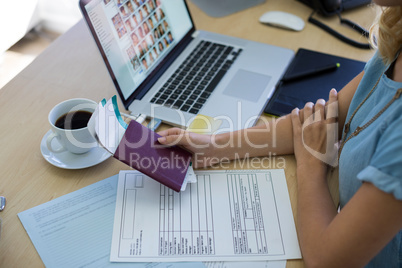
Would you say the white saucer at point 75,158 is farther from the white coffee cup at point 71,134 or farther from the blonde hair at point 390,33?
the blonde hair at point 390,33

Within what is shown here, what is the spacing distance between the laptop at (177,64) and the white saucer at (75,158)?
0.15 meters

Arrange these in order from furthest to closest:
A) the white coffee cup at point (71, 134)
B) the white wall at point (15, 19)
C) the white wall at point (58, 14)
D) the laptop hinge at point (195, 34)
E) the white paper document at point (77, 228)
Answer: the white wall at point (58, 14) < the white wall at point (15, 19) < the laptop hinge at point (195, 34) < the white coffee cup at point (71, 134) < the white paper document at point (77, 228)

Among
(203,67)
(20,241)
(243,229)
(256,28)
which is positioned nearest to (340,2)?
(256,28)

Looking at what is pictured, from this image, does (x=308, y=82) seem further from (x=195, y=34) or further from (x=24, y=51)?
(x=24, y=51)

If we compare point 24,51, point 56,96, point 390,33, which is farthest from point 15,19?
point 390,33

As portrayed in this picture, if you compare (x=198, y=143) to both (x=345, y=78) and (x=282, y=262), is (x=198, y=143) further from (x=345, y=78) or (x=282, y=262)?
(x=345, y=78)

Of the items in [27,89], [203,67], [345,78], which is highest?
[27,89]

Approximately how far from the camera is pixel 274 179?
0.80 m

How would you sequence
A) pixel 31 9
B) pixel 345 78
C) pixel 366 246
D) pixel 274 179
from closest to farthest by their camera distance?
pixel 366 246 < pixel 274 179 < pixel 345 78 < pixel 31 9

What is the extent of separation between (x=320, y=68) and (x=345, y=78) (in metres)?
0.07

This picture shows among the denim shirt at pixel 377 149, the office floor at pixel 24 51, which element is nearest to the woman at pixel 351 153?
the denim shirt at pixel 377 149

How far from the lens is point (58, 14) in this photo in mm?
2316

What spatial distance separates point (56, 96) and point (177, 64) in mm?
333

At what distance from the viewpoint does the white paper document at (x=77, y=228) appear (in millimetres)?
662
